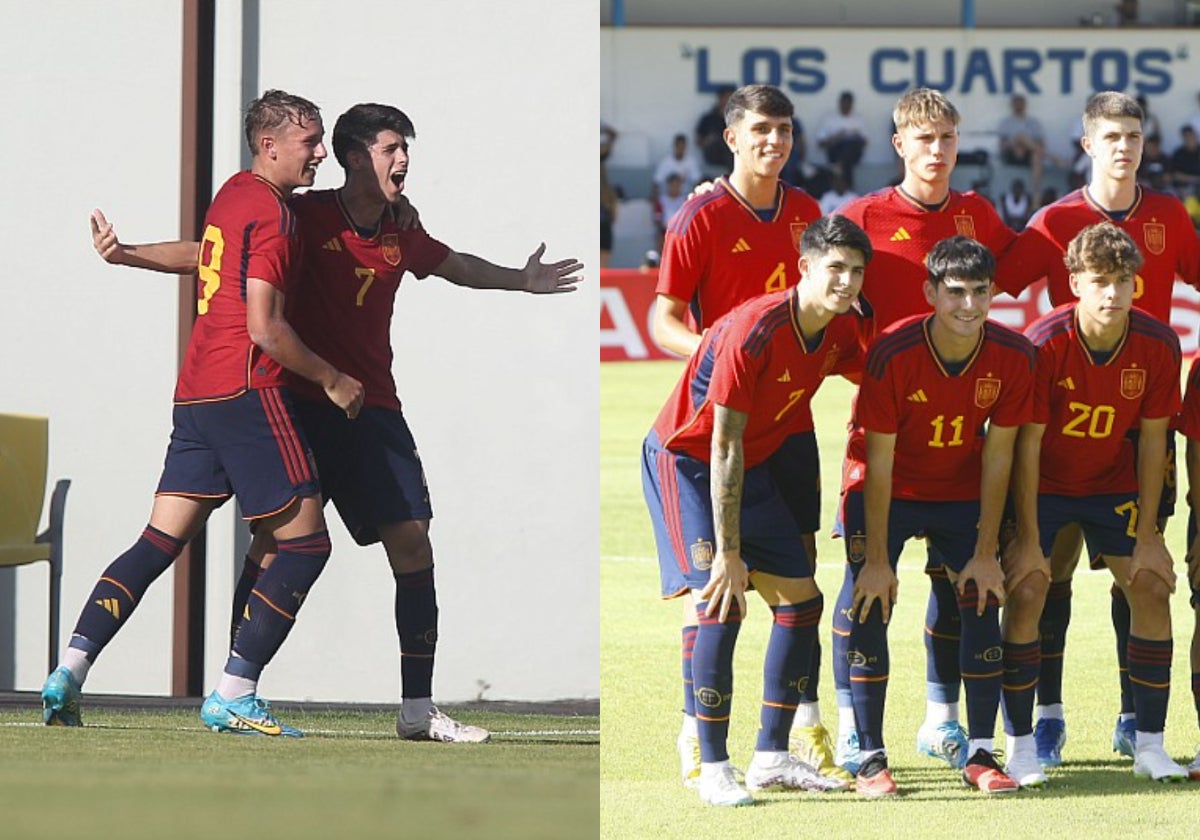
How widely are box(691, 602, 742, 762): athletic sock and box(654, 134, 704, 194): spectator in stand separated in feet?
57.4

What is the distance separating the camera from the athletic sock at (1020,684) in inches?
168

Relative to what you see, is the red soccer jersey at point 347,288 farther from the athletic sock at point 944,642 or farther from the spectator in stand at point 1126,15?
the spectator in stand at point 1126,15

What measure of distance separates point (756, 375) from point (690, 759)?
0.91 meters

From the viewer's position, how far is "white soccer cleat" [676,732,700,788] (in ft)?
13.9

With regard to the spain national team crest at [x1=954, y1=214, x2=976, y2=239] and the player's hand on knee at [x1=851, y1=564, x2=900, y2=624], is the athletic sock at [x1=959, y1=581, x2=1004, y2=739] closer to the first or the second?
the player's hand on knee at [x1=851, y1=564, x2=900, y2=624]

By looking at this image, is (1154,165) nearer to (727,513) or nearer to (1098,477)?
(1098,477)

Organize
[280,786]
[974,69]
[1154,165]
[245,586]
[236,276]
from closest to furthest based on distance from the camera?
[280,786], [236,276], [245,586], [1154,165], [974,69]

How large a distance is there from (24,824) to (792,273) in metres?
2.25

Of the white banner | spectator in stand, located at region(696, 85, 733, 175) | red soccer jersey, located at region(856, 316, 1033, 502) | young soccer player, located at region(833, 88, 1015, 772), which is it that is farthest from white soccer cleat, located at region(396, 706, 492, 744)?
the white banner

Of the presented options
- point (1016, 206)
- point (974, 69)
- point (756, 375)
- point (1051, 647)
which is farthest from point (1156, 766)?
point (974, 69)

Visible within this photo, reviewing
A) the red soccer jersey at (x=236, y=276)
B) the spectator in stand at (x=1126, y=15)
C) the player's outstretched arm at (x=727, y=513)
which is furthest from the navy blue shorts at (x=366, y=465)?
the spectator in stand at (x=1126, y=15)

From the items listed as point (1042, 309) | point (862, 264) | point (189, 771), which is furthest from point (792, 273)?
point (1042, 309)

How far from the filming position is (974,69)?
77.2ft

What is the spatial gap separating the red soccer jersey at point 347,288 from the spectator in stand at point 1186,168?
18.0m
